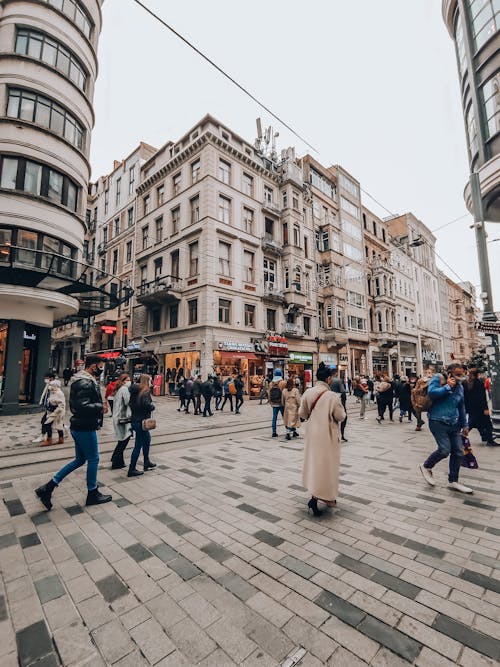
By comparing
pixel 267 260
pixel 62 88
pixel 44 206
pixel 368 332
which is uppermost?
pixel 62 88

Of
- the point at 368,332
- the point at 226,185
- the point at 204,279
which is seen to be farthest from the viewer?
the point at 368,332

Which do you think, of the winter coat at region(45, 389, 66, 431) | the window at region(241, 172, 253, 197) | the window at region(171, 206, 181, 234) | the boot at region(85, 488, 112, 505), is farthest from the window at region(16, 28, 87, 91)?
the boot at region(85, 488, 112, 505)

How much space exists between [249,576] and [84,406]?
292 centimetres

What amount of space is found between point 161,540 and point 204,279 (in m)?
20.7

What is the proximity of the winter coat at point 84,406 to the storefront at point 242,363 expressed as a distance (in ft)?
57.6

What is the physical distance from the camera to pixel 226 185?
25.5m

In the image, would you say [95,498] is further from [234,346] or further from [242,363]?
[242,363]

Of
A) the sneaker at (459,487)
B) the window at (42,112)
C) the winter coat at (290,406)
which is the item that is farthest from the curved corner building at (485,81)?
the window at (42,112)

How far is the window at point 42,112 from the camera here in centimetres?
1511

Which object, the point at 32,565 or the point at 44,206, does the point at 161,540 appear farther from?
the point at 44,206

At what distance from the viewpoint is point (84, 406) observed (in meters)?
4.37

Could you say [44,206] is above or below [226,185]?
below

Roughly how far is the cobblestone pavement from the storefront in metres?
17.5

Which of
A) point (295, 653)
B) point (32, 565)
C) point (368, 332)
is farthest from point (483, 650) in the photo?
point (368, 332)
